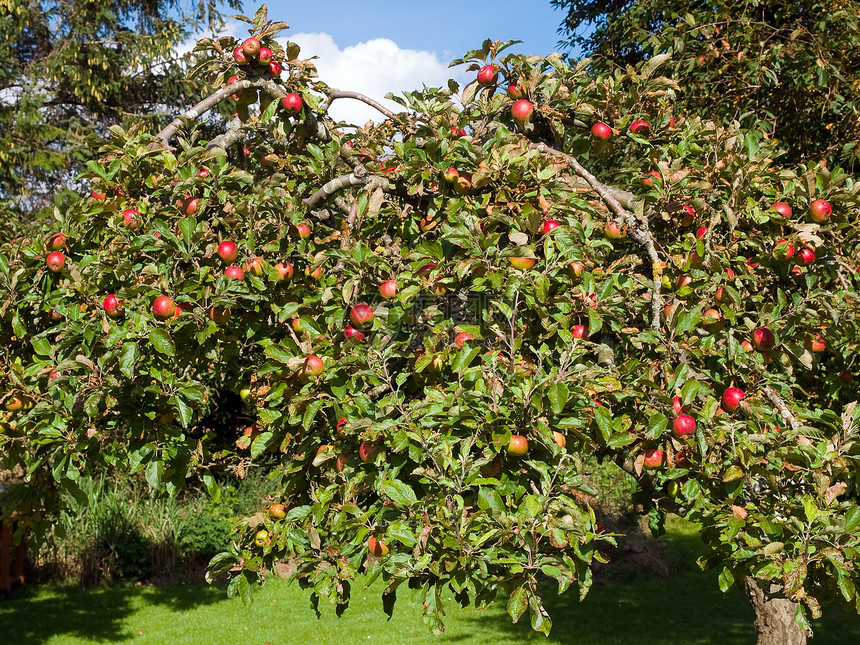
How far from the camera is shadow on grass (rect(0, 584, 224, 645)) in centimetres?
754

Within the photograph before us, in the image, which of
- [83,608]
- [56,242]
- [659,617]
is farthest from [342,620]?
[56,242]

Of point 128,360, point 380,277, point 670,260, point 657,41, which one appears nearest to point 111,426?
point 128,360

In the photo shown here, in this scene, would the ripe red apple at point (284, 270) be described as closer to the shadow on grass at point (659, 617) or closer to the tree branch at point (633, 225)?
the tree branch at point (633, 225)

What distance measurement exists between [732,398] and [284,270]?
1737 millimetres

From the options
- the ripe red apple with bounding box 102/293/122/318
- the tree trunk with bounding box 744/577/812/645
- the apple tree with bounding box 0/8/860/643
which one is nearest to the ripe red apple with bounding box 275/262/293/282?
the apple tree with bounding box 0/8/860/643

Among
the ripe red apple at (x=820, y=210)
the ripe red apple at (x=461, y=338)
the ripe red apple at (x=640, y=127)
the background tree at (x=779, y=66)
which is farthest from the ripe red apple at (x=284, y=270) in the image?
the background tree at (x=779, y=66)

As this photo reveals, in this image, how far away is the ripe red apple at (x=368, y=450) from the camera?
2504 millimetres

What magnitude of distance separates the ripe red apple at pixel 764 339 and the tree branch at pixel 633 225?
1.35ft

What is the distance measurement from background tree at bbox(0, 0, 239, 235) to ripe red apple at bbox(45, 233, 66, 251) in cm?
913

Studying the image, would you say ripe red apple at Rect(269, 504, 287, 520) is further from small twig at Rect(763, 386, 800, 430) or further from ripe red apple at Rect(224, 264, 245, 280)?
small twig at Rect(763, 386, 800, 430)

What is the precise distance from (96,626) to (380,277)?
21.9 ft

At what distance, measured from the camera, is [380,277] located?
112 inches

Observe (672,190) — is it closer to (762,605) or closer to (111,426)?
(111,426)

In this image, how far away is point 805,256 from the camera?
315 centimetres
